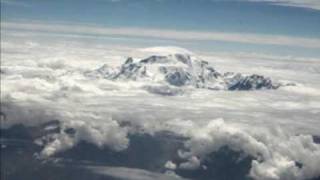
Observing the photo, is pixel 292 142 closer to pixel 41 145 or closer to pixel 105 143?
pixel 105 143

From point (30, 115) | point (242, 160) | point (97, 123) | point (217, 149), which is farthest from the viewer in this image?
point (217, 149)

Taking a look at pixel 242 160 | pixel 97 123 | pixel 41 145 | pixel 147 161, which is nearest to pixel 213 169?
pixel 242 160

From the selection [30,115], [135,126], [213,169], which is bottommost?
[213,169]

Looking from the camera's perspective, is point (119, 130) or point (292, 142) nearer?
point (119, 130)

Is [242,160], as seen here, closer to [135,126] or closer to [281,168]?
[281,168]

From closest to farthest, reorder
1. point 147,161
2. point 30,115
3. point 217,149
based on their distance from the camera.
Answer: point 30,115, point 147,161, point 217,149

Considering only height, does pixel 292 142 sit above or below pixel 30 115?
below

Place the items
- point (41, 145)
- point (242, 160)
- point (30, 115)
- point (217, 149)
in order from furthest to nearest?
point (217, 149) → point (242, 160) → point (41, 145) → point (30, 115)

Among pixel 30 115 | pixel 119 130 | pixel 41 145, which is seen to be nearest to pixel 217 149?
pixel 119 130

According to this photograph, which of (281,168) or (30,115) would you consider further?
(281,168)
